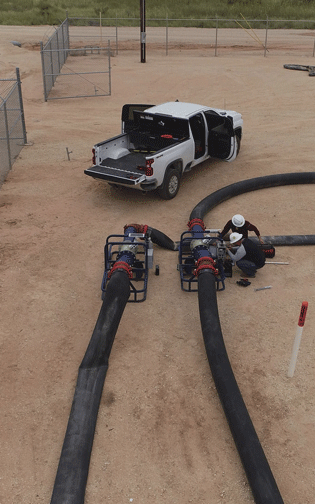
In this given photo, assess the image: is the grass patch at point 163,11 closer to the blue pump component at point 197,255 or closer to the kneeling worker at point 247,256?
the blue pump component at point 197,255

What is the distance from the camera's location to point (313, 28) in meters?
41.2

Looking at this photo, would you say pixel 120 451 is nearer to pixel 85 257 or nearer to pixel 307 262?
pixel 85 257

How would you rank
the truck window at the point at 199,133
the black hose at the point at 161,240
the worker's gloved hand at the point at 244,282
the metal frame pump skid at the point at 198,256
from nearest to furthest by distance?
the metal frame pump skid at the point at 198,256
the worker's gloved hand at the point at 244,282
the black hose at the point at 161,240
the truck window at the point at 199,133

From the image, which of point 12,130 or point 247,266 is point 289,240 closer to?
point 247,266

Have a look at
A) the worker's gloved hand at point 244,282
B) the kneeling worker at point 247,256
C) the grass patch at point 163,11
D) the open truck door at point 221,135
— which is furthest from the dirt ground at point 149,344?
the grass patch at point 163,11

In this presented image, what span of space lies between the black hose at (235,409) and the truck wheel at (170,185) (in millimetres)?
4767

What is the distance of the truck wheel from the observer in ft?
40.9

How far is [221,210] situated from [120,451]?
7.42 m

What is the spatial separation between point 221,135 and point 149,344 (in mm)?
7504

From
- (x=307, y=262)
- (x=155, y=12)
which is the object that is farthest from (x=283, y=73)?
(x=155, y=12)

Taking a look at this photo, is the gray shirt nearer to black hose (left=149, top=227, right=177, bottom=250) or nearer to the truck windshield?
black hose (left=149, top=227, right=177, bottom=250)

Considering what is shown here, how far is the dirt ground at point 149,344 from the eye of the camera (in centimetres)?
582

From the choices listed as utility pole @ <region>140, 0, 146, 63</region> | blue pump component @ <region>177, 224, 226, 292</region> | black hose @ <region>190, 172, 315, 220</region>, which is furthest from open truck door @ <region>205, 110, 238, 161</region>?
utility pole @ <region>140, 0, 146, 63</region>

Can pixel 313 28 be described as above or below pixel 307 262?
above
